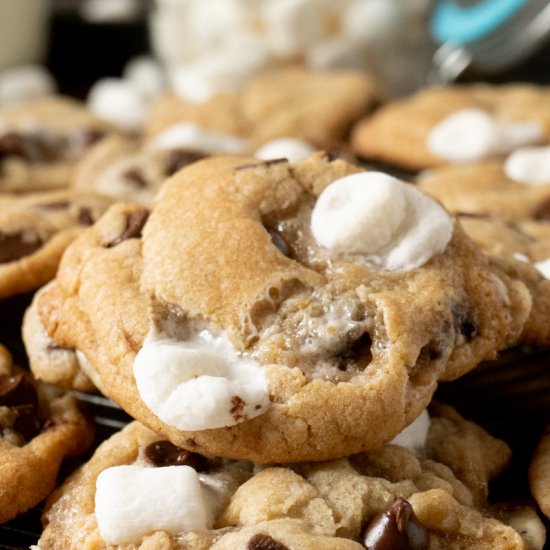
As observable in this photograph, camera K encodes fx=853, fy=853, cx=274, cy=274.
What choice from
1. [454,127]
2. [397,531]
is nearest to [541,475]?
[397,531]

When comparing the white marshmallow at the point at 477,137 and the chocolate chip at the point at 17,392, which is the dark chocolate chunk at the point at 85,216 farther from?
the white marshmallow at the point at 477,137

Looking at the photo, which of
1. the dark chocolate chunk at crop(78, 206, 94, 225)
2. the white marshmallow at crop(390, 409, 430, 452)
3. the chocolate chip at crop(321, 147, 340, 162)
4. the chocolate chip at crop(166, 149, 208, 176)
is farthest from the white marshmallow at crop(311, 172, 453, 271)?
the chocolate chip at crop(166, 149, 208, 176)

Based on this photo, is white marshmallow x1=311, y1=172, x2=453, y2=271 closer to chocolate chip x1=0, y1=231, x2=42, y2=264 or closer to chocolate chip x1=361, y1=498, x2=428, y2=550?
chocolate chip x1=361, y1=498, x2=428, y2=550

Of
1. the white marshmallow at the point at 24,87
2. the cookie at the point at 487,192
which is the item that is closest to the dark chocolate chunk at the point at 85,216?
the cookie at the point at 487,192

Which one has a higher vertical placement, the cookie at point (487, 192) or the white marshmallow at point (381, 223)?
the white marshmallow at point (381, 223)

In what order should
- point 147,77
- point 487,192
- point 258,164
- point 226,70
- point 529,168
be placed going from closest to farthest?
1. point 258,164
2. point 487,192
3. point 529,168
4. point 226,70
5. point 147,77

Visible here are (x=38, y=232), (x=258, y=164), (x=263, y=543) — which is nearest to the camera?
(x=263, y=543)

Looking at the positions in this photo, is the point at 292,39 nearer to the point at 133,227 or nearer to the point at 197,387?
the point at 133,227

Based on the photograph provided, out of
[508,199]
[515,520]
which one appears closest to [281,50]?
[508,199]
